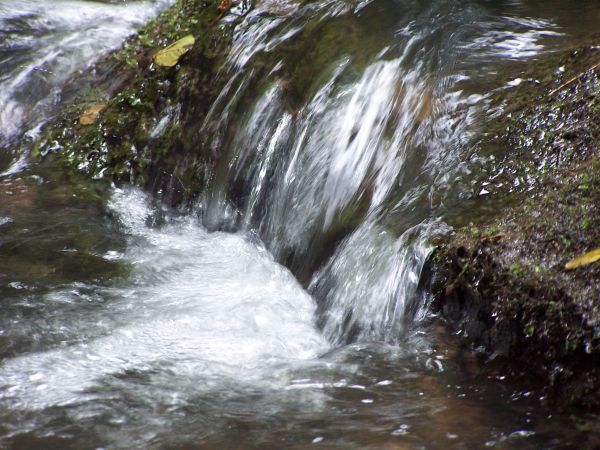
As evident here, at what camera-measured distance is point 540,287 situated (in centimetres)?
268

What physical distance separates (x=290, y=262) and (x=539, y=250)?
1.83 meters

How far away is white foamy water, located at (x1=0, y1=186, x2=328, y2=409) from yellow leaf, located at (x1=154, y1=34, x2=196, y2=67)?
6.06ft

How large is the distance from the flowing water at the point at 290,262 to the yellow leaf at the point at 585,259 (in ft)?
1.58

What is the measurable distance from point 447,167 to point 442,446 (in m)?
1.65

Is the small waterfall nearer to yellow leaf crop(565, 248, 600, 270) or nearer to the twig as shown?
the twig

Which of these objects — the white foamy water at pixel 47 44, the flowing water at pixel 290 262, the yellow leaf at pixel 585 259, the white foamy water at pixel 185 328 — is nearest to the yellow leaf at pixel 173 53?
the flowing water at pixel 290 262

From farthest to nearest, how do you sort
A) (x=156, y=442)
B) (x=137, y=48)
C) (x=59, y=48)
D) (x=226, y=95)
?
1. (x=59, y=48)
2. (x=137, y=48)
3. (x=226, y=95)
4. (x=156, y=442)

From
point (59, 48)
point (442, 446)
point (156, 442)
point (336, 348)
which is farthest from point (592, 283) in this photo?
point (59, 48)

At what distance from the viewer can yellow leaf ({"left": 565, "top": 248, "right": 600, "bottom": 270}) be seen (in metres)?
2.60

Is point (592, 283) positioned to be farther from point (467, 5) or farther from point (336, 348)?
point (467, 5)

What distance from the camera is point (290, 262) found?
4.37 metres

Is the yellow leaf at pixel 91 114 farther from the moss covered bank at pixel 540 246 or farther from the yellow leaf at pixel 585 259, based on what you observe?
the yellow leaf at pixel 585 259

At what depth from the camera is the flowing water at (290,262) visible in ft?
8.52

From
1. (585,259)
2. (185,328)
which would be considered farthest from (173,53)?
(585,259)
